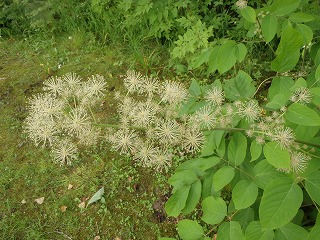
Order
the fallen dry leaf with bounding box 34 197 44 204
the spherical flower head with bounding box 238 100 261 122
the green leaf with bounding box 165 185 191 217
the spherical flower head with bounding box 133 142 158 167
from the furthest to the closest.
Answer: the fallen dry leaf with bounding box 34 197 44 204
the green leaf with bounding box 165 185 191 217
the spherical flower head with bounding box 133 142 158 167
the spherical flower head with bounding box 238 100 261 122

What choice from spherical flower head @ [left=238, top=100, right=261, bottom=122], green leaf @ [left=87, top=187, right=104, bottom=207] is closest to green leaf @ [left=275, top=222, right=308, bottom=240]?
spherical flower head @ [left=238, top=100, right=261, bottom=122]

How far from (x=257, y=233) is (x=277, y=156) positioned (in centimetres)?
48

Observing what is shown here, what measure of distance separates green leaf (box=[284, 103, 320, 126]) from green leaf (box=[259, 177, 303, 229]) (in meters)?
0.25

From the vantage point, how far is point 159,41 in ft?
16.0

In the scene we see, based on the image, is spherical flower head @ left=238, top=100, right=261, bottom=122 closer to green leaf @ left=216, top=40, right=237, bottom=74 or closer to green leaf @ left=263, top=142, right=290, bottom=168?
green leaf @ left=263, top=142, right=290, bottom=168

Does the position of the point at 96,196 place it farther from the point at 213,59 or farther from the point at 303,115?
the point at 303,115

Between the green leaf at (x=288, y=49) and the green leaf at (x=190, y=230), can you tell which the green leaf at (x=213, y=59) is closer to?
the green leaf at (x=288, y=49)

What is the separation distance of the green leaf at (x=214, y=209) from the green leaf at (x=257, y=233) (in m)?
0.18

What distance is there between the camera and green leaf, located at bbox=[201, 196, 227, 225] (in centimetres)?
173

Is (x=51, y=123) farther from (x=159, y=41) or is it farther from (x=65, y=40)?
(x=65, y=40)

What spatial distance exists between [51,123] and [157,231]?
1.72m

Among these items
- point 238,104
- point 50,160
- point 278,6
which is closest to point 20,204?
point 50,160

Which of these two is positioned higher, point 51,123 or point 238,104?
point 51,123

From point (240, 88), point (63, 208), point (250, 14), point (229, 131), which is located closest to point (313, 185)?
point (229, 131)
